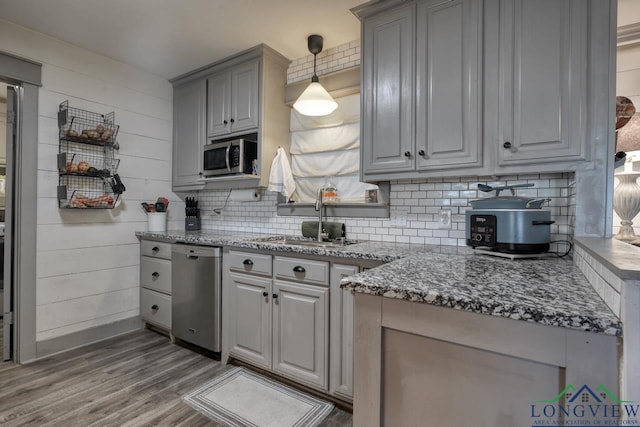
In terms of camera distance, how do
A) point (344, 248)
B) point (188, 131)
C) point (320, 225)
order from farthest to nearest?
point (188, 131)
point (320, 225)
point (344, 248)

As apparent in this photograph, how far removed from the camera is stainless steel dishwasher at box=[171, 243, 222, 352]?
2.37 meters

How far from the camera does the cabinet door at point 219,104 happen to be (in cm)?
288

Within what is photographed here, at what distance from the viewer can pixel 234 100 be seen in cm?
284

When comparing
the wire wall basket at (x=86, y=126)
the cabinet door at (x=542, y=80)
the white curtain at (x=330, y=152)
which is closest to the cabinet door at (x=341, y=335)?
the white curtain at (x=330, y=152)

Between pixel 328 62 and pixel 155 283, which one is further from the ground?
pixel 328 62

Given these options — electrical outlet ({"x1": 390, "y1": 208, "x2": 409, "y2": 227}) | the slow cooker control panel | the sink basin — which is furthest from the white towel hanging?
the slow cooker control panel

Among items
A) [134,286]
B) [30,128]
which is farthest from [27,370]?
[30,128]

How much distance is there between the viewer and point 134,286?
3.07 m

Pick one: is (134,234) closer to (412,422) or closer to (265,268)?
(265,268)

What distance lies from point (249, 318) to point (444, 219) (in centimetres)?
150

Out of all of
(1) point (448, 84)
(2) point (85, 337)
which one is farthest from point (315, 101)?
(2) point (85, 337)

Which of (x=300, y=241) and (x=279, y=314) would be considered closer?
(x=279, y=314)

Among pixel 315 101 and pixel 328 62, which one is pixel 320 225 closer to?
pixel 315 101

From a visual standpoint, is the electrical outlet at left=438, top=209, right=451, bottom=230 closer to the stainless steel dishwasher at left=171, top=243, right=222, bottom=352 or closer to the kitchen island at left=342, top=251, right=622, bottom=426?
the kitchen island at left=342, top=251, right=622, bottom=426
